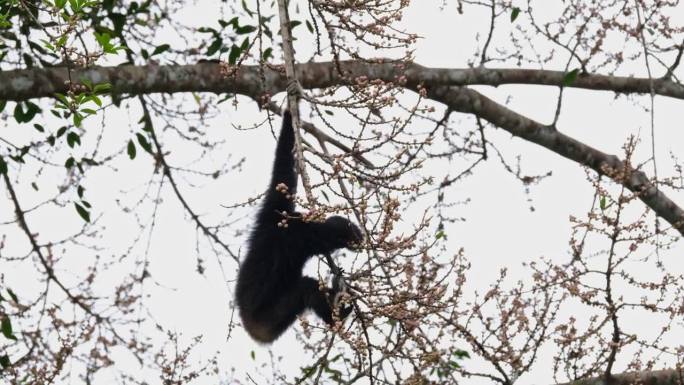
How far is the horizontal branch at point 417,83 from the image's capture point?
19.5ft

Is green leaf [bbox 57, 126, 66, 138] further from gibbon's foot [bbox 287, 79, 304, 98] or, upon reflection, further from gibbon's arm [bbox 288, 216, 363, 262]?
gibbon's foot [bbox 287, 79, 304, 98]

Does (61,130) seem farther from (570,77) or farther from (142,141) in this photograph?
(570,77)

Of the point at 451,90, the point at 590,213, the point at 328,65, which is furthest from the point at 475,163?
the point at 590,213

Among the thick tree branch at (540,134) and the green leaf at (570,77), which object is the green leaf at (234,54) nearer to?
the thick tree branch at (540,134)

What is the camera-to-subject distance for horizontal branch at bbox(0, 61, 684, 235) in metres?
5.93

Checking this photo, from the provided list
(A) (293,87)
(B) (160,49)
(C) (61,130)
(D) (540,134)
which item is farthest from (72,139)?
(D) (540,134)

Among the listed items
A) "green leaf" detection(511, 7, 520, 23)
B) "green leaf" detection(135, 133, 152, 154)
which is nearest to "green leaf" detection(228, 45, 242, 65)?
"green leaf" detection(135, 133, 152, 154)

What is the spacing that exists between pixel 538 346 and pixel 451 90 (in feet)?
8.53

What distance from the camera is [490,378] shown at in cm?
452

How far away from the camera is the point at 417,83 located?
21.7 feet

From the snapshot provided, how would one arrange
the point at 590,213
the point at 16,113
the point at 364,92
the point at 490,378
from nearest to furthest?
the point at 364,92, the point at 590,213, the point at 490,378, the point at 16,113

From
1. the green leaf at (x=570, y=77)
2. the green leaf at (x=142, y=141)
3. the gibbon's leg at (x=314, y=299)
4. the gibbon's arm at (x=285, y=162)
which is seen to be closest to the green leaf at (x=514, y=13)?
the green leaf at (x=570, y=77)

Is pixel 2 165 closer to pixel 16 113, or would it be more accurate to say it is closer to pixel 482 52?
pixel 16 113

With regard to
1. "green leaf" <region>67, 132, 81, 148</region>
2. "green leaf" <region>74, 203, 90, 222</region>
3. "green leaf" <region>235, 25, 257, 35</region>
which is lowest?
"green leaf" <region>74, 203, 90, 222</region>
